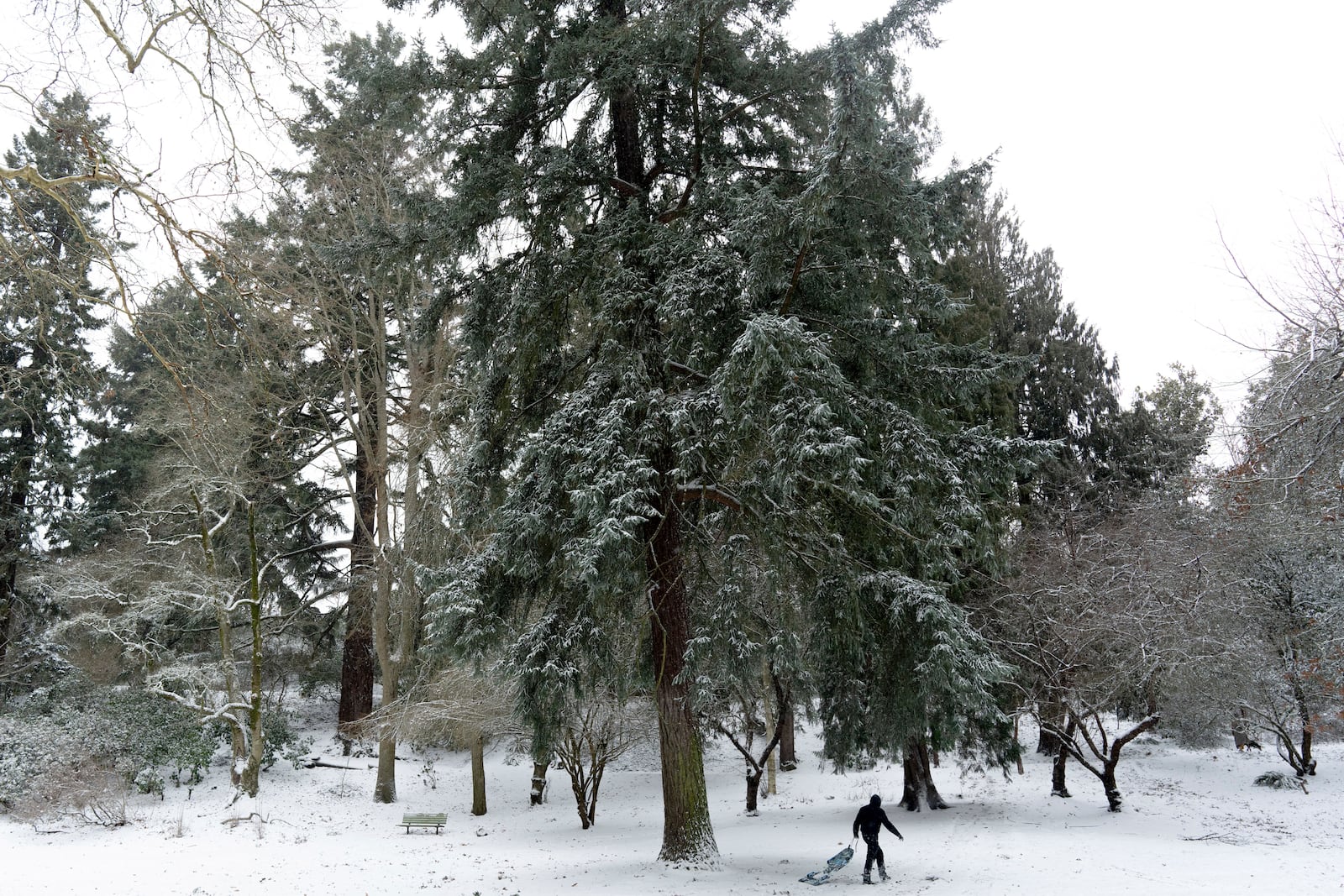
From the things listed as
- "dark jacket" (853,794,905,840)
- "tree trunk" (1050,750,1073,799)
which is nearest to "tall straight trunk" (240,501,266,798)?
"dark jacket" (853,794,905,840)

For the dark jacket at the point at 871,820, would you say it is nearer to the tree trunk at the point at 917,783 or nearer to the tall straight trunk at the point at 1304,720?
the tree trunk at the point at 917,783

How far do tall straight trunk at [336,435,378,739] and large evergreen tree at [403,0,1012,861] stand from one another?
793 centimetres

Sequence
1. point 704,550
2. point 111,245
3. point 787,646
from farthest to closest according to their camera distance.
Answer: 1. point 704,550
2. point 787,646
3. point 111,245

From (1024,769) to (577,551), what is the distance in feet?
59.9

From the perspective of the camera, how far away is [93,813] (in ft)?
41.3

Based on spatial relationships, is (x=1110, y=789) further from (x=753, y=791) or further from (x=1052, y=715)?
(x=753, y=791)

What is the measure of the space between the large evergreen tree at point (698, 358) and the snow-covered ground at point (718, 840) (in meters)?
1.83

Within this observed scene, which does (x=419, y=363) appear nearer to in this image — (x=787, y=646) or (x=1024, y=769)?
(x=787, y=646)

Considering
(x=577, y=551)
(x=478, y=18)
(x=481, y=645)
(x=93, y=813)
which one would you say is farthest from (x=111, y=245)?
(x=93, y=813)

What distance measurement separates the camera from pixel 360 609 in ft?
56.0

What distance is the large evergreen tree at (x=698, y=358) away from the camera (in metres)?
7.36

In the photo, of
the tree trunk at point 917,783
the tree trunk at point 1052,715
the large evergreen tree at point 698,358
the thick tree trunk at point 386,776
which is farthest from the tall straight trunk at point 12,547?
the tree trunk at point 1052,715

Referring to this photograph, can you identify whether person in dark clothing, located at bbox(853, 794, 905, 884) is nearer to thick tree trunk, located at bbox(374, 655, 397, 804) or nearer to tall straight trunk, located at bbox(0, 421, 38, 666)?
thick tree trunk, located at bbox(374, 655, 397, 804)

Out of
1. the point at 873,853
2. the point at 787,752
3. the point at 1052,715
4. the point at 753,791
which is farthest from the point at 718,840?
the point at 787,752
